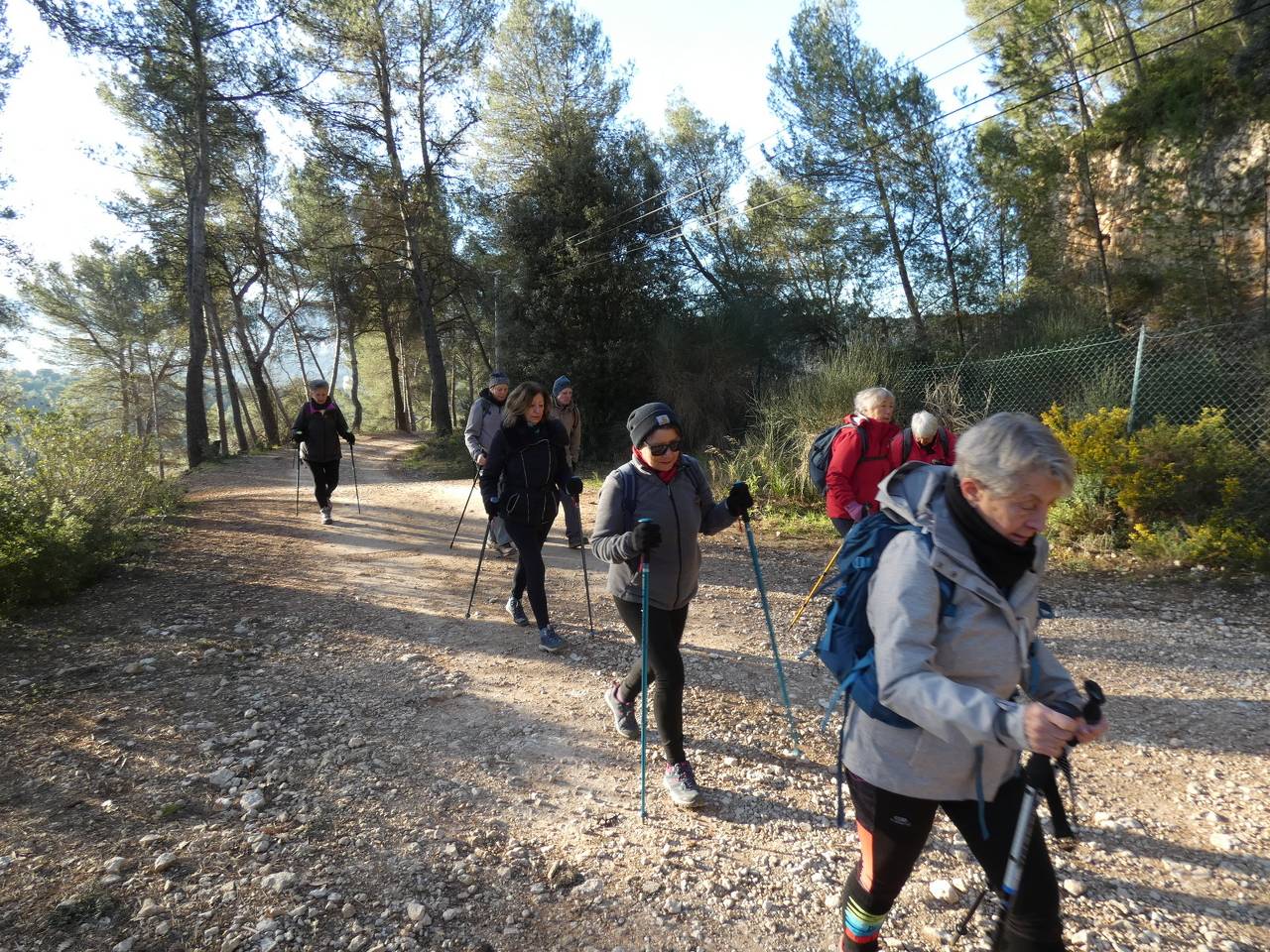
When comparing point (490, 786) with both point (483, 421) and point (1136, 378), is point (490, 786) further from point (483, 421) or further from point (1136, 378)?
point (1136, 378)

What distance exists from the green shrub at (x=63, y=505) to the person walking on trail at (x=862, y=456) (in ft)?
21.2

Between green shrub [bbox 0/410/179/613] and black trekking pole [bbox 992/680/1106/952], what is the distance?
692cm

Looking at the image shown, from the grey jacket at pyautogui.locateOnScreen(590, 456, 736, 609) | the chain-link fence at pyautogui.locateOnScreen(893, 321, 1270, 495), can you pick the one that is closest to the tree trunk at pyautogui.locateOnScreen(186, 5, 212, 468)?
the grey jacket at pyautogui.locateOnScreen(590, 456, 736, 609)

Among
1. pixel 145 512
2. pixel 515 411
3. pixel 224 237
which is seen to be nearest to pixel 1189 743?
pixel 515 411

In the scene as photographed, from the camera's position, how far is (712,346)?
49.2 feet

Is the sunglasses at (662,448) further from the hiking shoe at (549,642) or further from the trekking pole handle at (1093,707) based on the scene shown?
the hiking shoe at (549,642)

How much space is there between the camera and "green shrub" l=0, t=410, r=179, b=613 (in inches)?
219

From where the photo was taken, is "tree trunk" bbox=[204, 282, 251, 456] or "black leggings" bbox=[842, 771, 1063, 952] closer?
"black leggings" bbox=[842, 771, 1063, 952]

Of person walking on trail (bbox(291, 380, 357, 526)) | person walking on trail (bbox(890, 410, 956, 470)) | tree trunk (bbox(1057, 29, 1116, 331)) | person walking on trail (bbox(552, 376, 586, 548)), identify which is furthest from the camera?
tree trunk (bbox(1057, 29, 1116, 331))

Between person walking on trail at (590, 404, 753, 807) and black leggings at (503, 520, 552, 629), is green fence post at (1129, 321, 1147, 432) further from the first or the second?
black leggings at (503, 520, 552, 629)

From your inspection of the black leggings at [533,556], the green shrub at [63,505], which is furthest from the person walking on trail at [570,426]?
the green shrub at [63,505]

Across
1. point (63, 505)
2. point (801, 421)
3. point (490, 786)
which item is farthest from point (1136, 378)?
point (63, 505)

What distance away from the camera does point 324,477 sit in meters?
9.05

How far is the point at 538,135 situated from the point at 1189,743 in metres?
18.2
